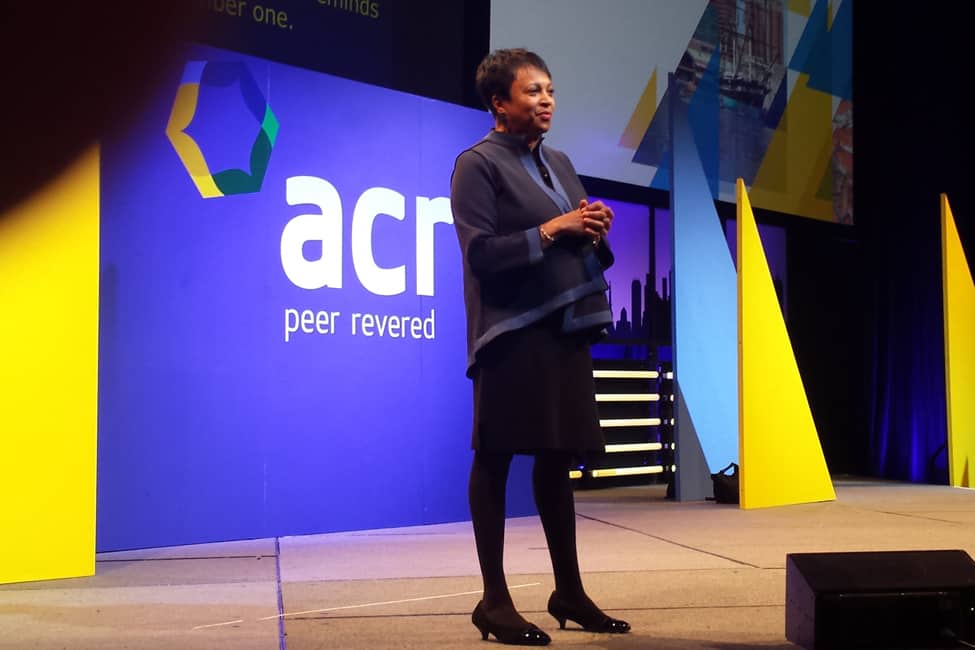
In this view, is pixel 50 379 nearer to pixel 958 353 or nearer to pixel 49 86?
pixel 49 86

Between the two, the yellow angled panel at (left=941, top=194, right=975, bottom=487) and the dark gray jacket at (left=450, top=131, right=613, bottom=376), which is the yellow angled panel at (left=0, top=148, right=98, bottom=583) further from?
the yellow angled panel at (left=941, top=194, right=975, bottom=487)

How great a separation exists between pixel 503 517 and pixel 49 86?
2231 mm

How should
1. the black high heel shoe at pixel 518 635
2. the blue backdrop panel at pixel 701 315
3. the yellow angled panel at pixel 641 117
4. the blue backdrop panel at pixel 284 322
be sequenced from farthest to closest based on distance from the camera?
the yellow angled panel at pixel 641 117 < the blue backdrop panel at pixel 701 315 < the blue backdrop panel at pixel 284 322 < the black high heel shoe at pixel 518 635

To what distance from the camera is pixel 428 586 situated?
3.23m

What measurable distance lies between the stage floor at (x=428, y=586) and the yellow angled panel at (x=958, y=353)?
7.49 feet

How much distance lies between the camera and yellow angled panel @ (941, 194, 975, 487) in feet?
24.0

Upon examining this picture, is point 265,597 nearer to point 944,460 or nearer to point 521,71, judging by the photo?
point 521,71

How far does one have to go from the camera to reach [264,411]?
457 cm

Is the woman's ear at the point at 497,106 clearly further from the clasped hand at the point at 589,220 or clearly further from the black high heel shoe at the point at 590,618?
the black high heel shoe at the point at 590,618

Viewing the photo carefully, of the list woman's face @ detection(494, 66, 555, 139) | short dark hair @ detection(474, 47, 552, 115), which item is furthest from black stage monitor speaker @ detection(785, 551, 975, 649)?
short dark hair @ detection(474, 47, 552, 115)

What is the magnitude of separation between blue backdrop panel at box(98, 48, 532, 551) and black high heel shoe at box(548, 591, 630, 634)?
227cm

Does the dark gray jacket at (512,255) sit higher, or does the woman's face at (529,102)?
the woman's face at (529,102)

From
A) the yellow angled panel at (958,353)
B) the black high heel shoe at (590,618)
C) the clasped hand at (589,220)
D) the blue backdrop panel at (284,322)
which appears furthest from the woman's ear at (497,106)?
the yellow angled panel at (958,353)

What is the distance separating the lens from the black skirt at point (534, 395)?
2.37m
